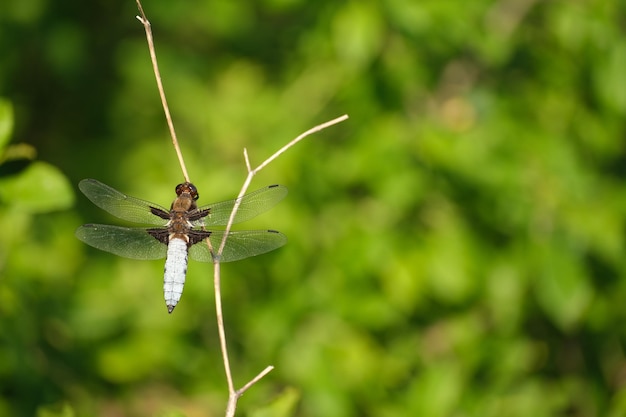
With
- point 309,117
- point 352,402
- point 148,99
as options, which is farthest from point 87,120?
point 352,402

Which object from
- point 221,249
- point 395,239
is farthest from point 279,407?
point 395,239

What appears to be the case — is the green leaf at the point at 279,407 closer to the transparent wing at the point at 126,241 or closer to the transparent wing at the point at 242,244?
the transparent wing at the point at 242,244

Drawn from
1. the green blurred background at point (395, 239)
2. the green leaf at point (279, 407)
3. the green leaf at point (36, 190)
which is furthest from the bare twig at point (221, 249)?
the green blurred background at point (395, 239)

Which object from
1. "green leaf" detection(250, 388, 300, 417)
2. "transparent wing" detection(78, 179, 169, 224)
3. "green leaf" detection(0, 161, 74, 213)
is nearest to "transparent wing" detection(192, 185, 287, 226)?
"transparent wing" detection(78, 179, 169, 224)

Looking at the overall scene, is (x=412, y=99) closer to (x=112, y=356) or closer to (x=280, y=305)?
(x=280, y=305)

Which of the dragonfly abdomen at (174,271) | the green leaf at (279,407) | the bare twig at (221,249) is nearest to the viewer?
the bare twig at (221,249)

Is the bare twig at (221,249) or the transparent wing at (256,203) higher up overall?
the transparent wing at (256,203)
